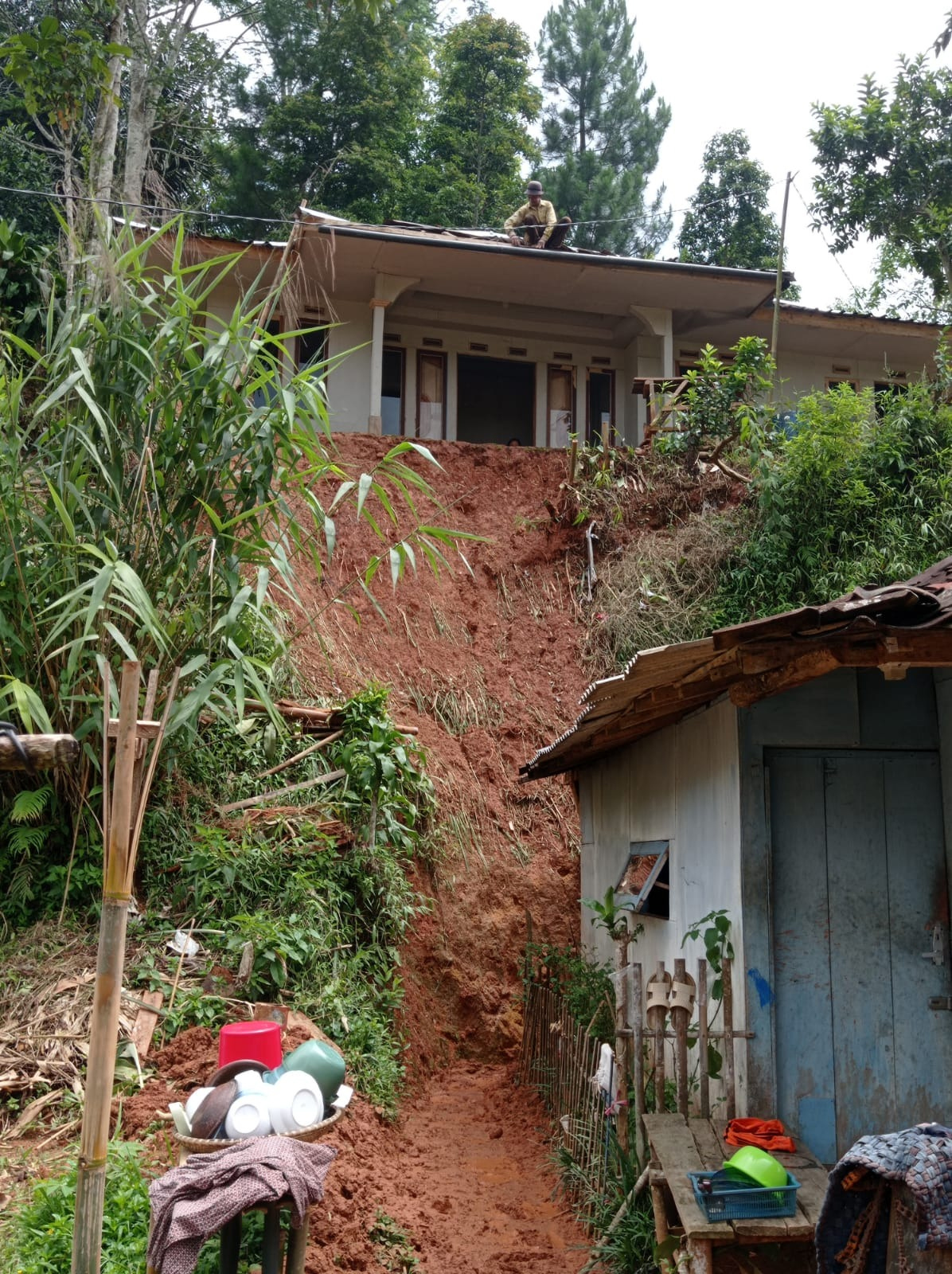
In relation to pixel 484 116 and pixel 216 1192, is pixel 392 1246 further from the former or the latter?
pixel 484 116

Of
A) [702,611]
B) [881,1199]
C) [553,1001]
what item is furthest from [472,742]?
[881,1199]

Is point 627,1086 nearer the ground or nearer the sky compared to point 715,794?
nearer the ground

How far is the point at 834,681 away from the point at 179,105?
15860 mm

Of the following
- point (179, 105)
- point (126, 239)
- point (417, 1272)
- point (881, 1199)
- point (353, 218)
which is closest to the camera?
point (881, 1199)

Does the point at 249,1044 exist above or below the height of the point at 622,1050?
above

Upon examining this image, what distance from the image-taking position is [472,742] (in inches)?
464

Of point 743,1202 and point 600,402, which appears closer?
point 743,1202

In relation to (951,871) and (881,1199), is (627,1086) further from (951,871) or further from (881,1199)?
(881,1199)

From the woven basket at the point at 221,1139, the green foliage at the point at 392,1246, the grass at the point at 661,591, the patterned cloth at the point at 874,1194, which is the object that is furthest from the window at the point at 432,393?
the patterned cloth at the point at 874,1194

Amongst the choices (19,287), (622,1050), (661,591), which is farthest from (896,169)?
(622,1050)

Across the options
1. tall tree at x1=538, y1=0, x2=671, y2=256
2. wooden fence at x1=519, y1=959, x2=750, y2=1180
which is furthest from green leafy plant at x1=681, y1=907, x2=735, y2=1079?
tall tree at x1=538, y1=0, x2=671, y2=256

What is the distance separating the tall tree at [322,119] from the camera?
2219 centimetres

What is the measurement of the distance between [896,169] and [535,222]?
614 centimetres

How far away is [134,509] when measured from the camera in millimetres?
6926
